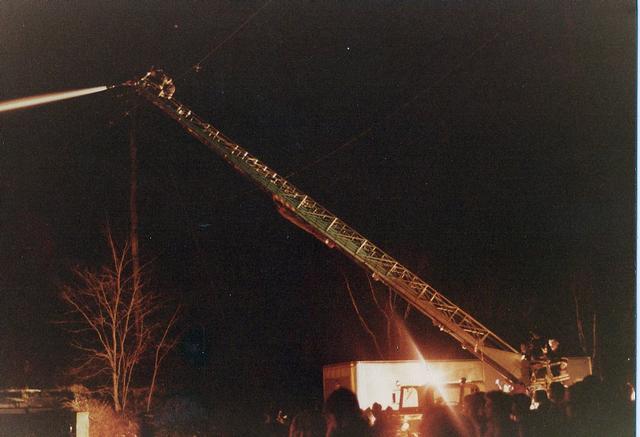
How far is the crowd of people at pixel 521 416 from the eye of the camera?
9047 mm

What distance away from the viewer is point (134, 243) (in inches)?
742

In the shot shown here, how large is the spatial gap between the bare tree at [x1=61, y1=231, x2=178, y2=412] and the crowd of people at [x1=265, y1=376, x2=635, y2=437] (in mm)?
10611

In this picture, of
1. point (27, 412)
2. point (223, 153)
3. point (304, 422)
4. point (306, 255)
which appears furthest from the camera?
point (306, 255)

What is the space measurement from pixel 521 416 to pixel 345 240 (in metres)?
7.89

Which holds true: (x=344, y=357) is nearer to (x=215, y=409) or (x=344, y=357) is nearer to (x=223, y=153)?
(x=215, y=409)

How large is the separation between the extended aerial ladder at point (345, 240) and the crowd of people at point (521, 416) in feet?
16.2

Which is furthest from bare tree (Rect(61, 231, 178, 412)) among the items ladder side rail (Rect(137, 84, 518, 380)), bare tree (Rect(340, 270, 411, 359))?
bare tree (Rect(340, 270, 411, 359))

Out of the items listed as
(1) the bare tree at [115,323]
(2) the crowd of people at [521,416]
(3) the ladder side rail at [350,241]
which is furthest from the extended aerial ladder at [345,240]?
(2) the crowd of people at [521,416]

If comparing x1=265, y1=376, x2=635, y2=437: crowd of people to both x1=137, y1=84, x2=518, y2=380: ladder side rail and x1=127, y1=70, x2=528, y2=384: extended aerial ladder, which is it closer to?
x1=127, y1=70, x2=528, y2=384: extended aerial ladder

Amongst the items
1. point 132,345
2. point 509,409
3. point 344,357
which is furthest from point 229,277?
point 509,409

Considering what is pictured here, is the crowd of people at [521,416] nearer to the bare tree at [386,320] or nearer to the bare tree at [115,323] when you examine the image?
the bare tree at [115,323]

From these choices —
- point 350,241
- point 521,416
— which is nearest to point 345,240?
point 350,241

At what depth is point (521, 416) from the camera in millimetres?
9672

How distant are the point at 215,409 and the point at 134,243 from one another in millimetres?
6444
